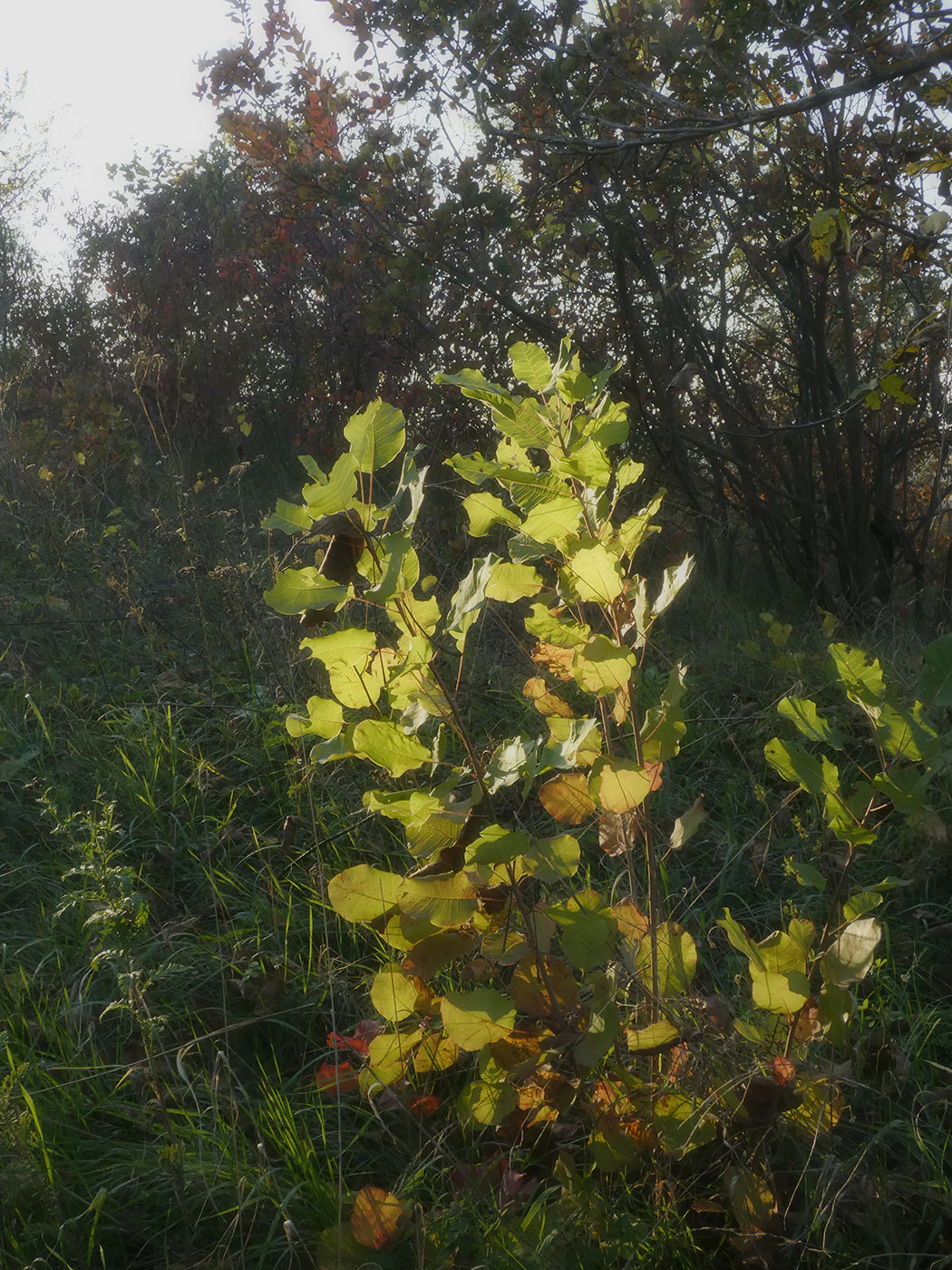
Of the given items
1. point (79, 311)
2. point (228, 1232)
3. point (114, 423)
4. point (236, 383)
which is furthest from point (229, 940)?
point (79, 311)

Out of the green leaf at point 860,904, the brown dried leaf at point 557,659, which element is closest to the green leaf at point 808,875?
the green leaf at point 860,904

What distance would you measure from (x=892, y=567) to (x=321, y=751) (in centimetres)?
373

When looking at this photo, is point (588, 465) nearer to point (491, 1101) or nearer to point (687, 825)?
point (687, 825)

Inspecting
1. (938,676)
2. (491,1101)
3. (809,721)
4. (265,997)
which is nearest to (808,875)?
(809,721)

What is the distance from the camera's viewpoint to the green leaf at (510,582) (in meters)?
1.24

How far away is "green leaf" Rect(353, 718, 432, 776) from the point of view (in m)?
1.16

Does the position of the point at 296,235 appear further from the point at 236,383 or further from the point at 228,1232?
the point at 228,1232

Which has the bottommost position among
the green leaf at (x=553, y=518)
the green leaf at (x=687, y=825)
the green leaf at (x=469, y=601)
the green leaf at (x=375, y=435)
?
the green leaf at (x=687, y=825)

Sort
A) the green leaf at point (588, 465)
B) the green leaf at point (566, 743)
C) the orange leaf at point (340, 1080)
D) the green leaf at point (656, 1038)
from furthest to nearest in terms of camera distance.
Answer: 1. the orange leaf at point (340, 1080)
2. the green leaf at point (656, 1038)
3. the green leaf at point (588, 465)
4. the green leaf at point (566, 743)

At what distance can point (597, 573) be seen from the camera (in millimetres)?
1179

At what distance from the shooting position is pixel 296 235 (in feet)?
17.8

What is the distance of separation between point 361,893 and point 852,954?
605mm

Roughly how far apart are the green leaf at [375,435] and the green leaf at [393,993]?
2.22 feet

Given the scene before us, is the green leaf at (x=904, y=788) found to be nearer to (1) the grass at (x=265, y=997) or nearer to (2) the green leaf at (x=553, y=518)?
(1) the grass at (x=265, y=997)
